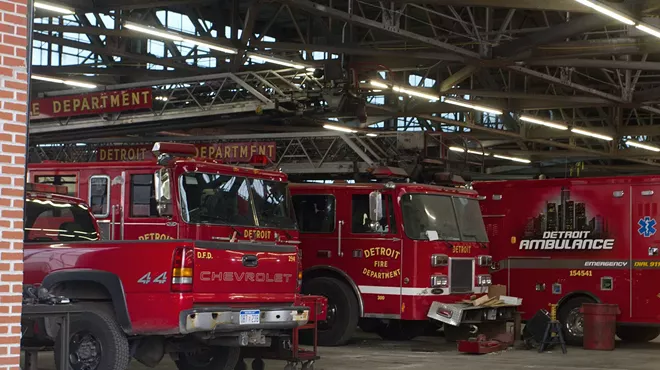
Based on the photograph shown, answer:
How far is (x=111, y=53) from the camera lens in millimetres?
25344

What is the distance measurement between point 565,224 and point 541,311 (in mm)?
2140

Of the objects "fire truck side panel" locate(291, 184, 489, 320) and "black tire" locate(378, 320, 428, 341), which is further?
"black tire" locate(378, 320, 428, 341)

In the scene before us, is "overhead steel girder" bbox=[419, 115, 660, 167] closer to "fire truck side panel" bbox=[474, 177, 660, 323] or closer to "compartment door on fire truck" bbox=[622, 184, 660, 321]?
"fire truck side panel" bbox=[474, 177, 660, 323]

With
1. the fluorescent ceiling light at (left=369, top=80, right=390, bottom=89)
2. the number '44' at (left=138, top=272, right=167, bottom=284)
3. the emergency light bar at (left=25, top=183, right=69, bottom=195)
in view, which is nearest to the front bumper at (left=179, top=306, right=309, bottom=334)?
the number '44' at (left=138, top=272, right=167, bottom=284)

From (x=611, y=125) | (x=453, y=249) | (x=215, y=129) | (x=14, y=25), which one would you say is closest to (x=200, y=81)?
(x=215, y=129)

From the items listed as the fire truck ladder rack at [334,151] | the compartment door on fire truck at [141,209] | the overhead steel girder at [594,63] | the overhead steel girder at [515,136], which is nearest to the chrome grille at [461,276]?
the fire truck ladder rack at [334,151]

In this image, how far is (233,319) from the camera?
10477mm

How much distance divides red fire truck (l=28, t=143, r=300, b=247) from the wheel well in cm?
280

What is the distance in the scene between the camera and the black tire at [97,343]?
33.7 ft

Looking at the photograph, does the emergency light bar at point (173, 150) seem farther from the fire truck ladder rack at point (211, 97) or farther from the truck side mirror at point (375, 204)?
the fire truck ladder rack at point (211, 97)

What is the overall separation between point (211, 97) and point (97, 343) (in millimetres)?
11084

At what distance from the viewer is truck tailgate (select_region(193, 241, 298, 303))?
10.3 meters

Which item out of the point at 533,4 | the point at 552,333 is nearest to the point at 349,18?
the point at 533,4

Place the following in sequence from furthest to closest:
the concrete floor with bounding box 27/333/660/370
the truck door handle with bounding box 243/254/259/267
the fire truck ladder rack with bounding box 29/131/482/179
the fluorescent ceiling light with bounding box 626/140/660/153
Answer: the fluorescent ceiling light with bounding box 626/140/660/153 < the fire truck ladder rack with bounding box 29/131/482/179 < the concrete floor with bounding box 27/333/660/370 < the truck door handle with bounding box 243/254/259/267
